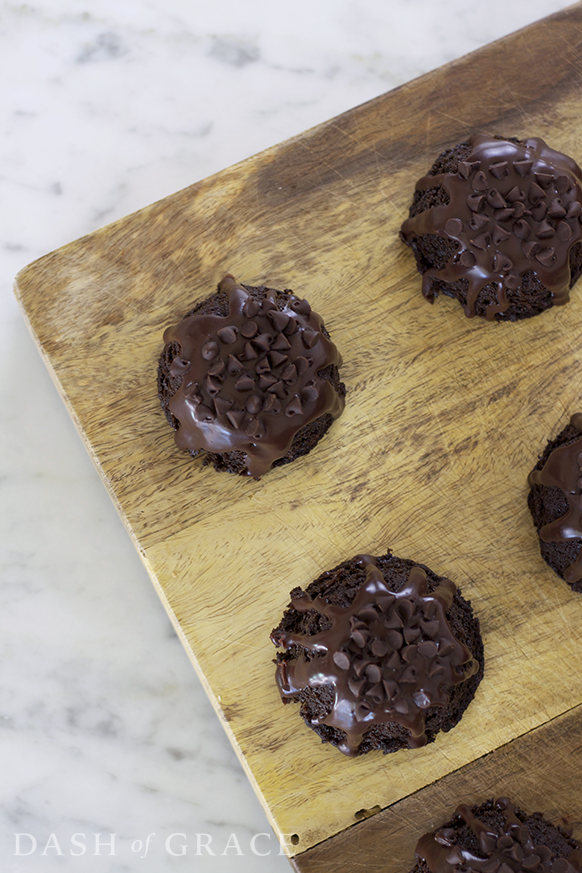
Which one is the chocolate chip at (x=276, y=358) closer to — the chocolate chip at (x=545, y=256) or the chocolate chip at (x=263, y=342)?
the chocolate chip at (x=263, y=342)

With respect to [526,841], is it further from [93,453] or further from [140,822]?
[93,453]

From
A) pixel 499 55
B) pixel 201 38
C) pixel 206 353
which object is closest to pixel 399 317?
pixel 206 353

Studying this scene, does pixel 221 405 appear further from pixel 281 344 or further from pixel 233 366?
pixel 281 344

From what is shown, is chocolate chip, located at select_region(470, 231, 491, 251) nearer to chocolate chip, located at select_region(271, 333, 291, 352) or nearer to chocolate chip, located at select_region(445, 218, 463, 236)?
chocolate chip, located at select_region(445, 218, 463, 236)

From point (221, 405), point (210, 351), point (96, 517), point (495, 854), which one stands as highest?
point (210, 351)

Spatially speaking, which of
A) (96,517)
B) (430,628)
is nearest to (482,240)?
(430,628)

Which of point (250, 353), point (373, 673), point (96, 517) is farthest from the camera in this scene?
point (96, 517)
